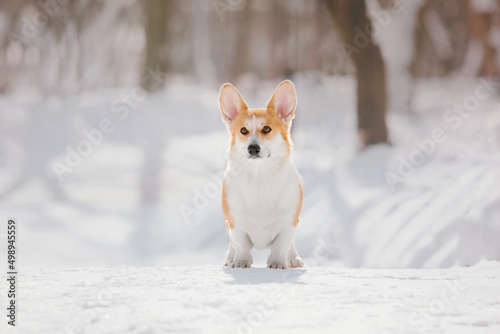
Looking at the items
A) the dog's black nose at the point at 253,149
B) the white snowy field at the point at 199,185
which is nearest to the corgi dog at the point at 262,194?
Result: the dog's black nose at the point at 253,149

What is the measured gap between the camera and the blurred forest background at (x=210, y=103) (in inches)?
300

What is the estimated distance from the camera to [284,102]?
410 cm

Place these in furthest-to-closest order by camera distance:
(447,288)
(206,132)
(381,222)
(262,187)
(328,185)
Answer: (206,132) < (328,185) < (381,222) < (262,187) < (447,288)

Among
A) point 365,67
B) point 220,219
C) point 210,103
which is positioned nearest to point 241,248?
point 220,219

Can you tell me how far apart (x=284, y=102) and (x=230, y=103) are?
1.31ft

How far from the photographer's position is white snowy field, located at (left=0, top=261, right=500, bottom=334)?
264 cm

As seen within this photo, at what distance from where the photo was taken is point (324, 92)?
17000 millimetres

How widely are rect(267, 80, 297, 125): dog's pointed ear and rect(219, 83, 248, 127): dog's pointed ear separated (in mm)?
212

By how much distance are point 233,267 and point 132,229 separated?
4.82 m

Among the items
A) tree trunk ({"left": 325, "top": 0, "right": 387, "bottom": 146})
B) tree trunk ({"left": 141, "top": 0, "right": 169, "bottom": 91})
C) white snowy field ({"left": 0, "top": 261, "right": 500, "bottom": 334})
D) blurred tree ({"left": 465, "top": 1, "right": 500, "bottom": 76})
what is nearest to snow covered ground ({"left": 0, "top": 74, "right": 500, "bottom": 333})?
white snowy field ({"left": 0, "top": 261, "right": 500, "bottom": 334})

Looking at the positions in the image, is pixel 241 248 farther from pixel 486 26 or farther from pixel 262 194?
pixel 486 26

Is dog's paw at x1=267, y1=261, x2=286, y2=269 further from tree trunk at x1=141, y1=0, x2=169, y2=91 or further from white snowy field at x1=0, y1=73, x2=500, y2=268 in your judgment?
tree trunk at x1=141, y1=0, x2=169, y2=91

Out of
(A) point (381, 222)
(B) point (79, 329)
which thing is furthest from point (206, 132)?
(B) point (79, 329)

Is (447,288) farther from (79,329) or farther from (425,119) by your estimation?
(425,119)
